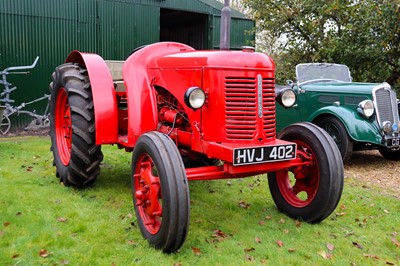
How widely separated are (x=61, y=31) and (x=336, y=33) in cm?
691

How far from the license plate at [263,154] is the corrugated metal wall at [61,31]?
778 centimetres

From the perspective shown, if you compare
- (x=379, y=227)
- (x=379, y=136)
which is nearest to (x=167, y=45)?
(x=379, y=227)

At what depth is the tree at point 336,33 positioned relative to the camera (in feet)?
32.3

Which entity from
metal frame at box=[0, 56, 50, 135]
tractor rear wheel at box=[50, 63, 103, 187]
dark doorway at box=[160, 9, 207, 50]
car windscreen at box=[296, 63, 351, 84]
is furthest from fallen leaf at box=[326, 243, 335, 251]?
dark doorway at box=[160, 9, 207, 50]

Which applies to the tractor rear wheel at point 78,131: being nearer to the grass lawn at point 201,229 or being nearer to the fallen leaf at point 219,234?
the grass lawn at point 201,229

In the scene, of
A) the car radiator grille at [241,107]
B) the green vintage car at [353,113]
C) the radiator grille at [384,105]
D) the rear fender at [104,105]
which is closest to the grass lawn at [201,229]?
the rear fender at [104,105]

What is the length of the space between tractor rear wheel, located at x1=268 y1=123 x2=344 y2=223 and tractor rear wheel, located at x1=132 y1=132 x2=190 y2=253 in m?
1.39

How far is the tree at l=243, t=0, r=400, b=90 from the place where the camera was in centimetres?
986

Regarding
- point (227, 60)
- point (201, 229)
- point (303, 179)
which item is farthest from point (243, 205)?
point (227, 60)

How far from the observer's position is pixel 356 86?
7.00 m

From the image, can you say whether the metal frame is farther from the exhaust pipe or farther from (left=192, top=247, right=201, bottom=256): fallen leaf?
(left=192, top=247, right=201, bottom=256): fallen leaf

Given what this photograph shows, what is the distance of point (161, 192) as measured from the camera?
3225 mm

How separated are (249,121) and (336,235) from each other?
1.34m

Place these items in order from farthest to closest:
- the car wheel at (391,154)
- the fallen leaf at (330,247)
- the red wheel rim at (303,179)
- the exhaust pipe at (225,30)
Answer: the car wheel at (391,154)
the red wheel rim at (303,179)
the exhaust pipe at (225,30)
the fallen leaf at (330,247)
